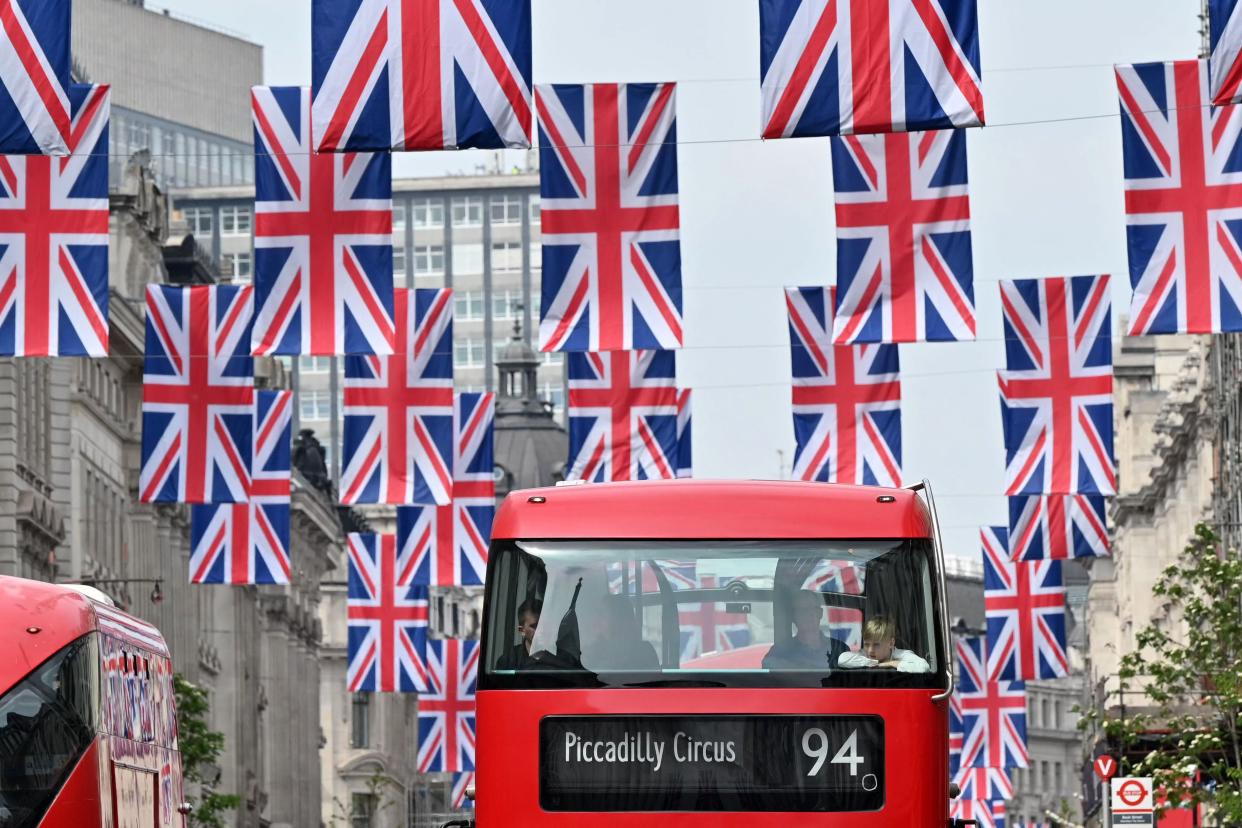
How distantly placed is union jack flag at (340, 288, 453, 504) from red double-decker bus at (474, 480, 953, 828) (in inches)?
824

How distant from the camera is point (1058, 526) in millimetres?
A: 45875

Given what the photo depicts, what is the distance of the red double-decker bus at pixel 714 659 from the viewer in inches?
784

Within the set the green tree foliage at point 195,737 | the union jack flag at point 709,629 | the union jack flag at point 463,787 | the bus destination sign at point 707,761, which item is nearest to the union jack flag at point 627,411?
the union jack flag at point 463,787

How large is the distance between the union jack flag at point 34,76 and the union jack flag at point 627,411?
46.6 feet

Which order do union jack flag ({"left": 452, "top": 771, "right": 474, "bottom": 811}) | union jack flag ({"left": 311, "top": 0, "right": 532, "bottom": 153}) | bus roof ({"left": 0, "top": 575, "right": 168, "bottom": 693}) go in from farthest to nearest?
1. union jack flag ({"left": 452, "top": 771, "right": 474, "bottom": 811})
2. union jack flag ({"left": 311, "top": 0, "right": 532, "bottom": 153})
3. bus roof ({"left": 0, "top": 575, "right": 168, "bottom": 693})

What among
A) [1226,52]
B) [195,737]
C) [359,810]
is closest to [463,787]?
[195,737]

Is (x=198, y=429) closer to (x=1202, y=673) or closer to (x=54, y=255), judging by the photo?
(x=54, y=255)

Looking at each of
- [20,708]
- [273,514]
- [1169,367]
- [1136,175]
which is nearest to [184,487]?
[273,514]

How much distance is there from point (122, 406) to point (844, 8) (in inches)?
2243

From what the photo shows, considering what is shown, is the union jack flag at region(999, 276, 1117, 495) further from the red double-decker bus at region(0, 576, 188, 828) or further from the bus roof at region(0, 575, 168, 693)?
the bus roof at region(0, 575, 168, 693)

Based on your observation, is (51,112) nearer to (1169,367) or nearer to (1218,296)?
(1218,296)

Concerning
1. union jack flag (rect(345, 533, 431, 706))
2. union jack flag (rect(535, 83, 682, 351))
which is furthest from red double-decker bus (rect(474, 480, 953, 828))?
union jack flag (rect(345, 533, 431, 706))

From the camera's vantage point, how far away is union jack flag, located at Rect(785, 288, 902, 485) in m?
39.6

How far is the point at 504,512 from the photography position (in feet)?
69.4
